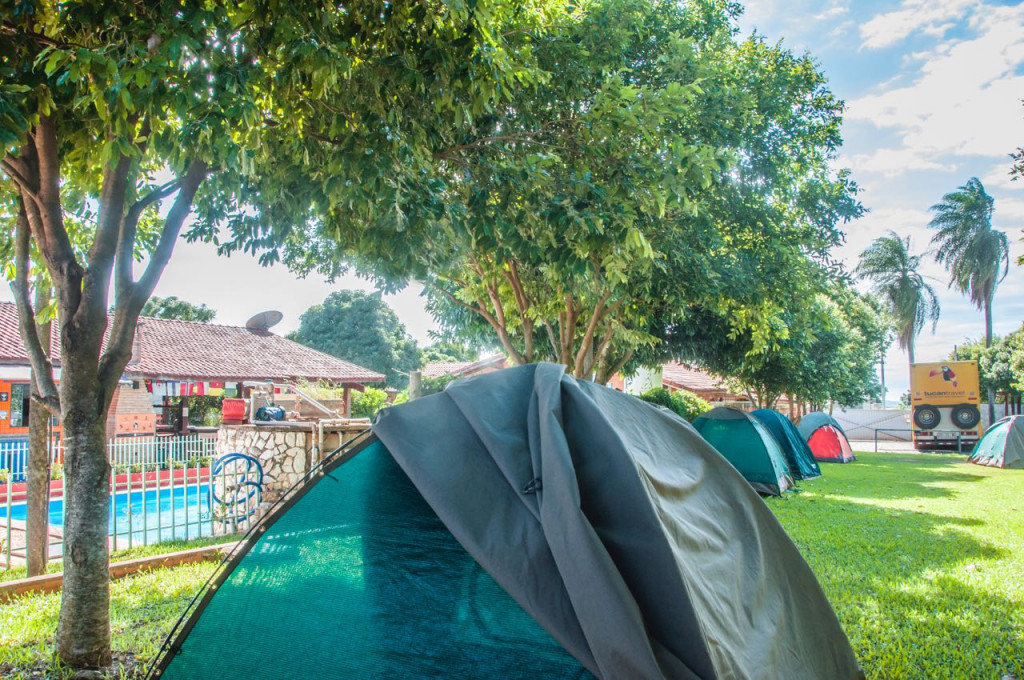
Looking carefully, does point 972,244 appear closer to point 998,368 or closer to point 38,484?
point 998,368

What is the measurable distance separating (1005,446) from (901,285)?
A: 3275 centimetres

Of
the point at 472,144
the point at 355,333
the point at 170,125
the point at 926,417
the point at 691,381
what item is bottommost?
the point at 926,417

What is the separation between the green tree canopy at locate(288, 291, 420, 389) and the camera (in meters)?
40.5

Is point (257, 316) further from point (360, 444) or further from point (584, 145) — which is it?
point (360, 444)

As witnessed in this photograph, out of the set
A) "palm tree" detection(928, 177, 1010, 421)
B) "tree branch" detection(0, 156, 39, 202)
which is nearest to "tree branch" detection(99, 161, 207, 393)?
"tree branch" detection(0, 156, 39, 202)

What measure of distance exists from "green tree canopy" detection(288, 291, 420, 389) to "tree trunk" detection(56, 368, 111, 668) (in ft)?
122

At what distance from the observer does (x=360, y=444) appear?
2.85m

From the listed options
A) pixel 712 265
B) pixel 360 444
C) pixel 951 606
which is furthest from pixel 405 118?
pixel 712 265

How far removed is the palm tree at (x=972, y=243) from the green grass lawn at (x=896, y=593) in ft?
119

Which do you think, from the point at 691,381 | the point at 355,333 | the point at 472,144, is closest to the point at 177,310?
the point at 355,333

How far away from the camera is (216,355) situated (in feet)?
75.0

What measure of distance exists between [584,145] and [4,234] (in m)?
5.33

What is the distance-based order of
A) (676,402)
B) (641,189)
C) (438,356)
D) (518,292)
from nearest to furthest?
(641,189), (518,292), (676,402), (438,356)

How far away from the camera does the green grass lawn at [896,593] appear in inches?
150
